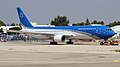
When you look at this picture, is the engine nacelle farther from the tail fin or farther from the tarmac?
the tarmac

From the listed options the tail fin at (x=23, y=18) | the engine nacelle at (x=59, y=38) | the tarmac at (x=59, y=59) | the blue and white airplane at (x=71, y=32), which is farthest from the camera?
the tail fin at (x=23, y=18)

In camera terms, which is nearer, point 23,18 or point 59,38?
point 59,38

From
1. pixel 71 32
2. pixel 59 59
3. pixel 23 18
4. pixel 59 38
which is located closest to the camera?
pixel 59 59

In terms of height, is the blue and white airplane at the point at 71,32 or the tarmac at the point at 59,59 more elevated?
the blue and white airplane at the point at 71,32

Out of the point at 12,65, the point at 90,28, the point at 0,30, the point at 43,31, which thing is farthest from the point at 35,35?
the point at 0,30

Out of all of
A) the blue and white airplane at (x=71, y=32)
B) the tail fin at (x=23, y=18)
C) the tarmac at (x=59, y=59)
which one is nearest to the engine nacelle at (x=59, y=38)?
the blue and white airplane at (x=71, y=32)

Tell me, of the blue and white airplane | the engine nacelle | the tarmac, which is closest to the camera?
the tarmac

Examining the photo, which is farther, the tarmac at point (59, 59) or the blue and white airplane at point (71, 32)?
the blue and white airplane at point (71, 32)

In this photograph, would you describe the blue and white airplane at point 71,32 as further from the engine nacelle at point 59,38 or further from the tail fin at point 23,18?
the tail fin at point 23,18

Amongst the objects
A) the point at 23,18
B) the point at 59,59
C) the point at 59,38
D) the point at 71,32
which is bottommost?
the point at 59,59

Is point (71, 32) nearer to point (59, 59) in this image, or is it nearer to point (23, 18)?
point (23, 18)

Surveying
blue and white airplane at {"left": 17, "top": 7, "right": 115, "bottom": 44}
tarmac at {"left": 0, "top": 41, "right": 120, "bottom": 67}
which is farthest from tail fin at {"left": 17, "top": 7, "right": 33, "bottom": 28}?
tarmac at {"left": 0, "top": 41, "right": 120, "bottom": 67}

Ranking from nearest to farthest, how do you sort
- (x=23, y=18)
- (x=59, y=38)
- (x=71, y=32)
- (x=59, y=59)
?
(x=59, y=59), (x=59, y=38), (x=71, y=32), (x=23, y=18)

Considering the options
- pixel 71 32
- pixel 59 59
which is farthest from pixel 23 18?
pixel 59 59
